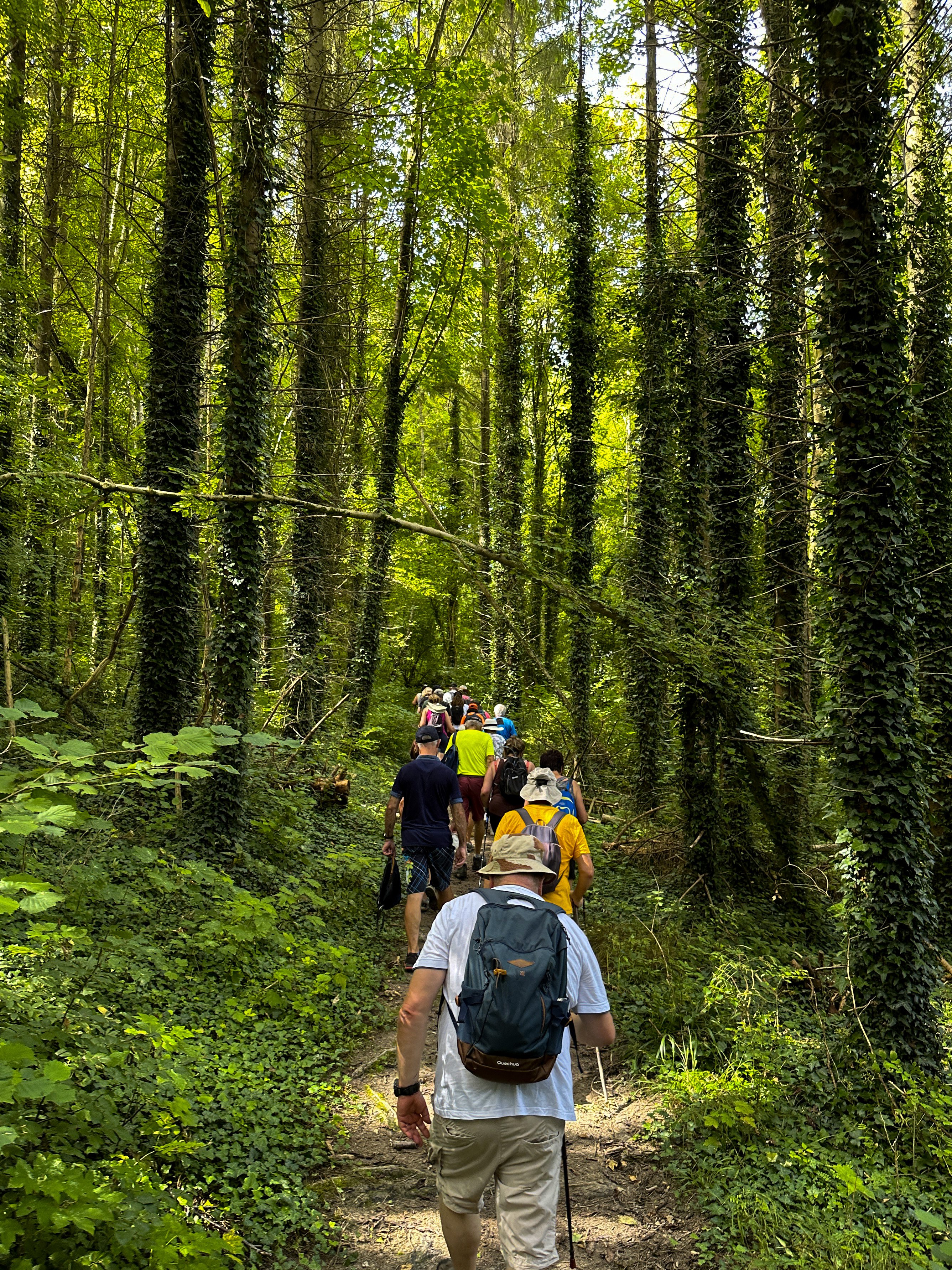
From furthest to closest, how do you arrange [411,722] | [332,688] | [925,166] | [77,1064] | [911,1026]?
[411,722] → [332,688] → [925,166] → [911,1026] → [77,1064]

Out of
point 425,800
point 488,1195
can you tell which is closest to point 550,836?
point 425,800

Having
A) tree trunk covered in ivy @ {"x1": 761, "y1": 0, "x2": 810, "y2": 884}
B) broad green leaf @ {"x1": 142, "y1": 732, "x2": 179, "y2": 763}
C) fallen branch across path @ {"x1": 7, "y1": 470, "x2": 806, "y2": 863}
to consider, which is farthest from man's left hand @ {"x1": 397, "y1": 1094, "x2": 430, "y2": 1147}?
tree trunk covered in ivy @ {"x1": 761, "y1": 0, "x2": 810, "y2": 884}

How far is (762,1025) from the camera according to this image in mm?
5969

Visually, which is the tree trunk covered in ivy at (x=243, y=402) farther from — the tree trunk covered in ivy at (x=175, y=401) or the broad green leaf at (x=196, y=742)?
the broad green leaf at (x=196, y=742)

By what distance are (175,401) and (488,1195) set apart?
30.4 ft

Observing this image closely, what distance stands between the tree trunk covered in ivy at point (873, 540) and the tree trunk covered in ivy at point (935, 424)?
13.2 feet

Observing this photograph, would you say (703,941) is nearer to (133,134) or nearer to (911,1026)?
(911,1026)

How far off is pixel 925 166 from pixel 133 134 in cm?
1545

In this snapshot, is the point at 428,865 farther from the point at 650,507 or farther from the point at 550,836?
the point at 650,507

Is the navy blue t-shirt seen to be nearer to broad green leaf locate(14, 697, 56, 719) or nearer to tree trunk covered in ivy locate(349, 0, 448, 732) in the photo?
broad green leaf locate(14, 697, 56, 719)

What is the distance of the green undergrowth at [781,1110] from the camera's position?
4.03 m

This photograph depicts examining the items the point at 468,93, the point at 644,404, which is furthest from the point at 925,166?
the point at 468,93

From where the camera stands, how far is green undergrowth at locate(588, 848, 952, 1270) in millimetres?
4027

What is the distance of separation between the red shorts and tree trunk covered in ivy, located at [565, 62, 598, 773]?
7177 millimetres
